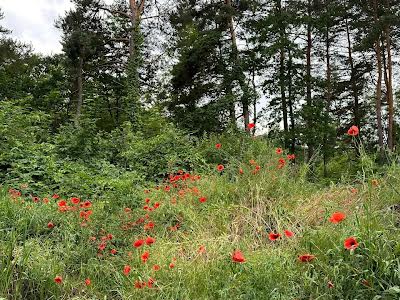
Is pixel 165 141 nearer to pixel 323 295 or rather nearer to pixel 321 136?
pixel 323 295

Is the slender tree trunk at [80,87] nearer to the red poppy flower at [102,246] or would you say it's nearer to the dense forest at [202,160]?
the dense forest at [202,160]

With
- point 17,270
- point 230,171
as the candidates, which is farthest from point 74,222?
point 230,171

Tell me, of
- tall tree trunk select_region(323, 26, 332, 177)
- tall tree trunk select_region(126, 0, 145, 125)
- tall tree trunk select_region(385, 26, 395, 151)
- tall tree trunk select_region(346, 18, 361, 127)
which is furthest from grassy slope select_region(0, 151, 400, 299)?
tall tree trunk select_region(346, 18, 361, 127)

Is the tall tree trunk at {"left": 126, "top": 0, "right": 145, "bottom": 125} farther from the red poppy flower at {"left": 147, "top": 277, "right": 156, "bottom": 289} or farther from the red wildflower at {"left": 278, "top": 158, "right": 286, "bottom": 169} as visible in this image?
the red poppy flower at {"left": 147, "top": 277, "right": 156, "bottom": 289}

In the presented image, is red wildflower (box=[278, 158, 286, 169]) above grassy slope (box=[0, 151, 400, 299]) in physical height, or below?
above

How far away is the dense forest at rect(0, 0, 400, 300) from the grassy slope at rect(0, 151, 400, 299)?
0.05ft

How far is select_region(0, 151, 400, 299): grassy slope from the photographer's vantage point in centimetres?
212

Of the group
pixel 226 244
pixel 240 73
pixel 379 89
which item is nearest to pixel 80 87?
pixel 240 73

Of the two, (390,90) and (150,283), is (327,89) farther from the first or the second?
(150,283)

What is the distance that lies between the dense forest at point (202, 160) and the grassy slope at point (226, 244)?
1 centimetres

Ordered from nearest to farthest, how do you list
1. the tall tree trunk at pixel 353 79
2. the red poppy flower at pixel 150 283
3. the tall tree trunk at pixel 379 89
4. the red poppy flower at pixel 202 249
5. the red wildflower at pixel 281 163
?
the red poppy flower at pixel 150 283 → the red poppy flower at pixel 202 249 → the red wildflower at pixel 281 163 → the tall tree trunk at pixel 379 89 → the tall tree trunk at pixel 353 79

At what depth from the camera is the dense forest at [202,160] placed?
243 cm

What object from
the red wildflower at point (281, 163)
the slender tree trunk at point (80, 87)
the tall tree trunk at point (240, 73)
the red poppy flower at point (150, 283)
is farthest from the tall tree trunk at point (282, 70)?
the red poppy flower at point (150, 283)

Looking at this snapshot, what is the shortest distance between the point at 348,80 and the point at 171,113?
8.47m
